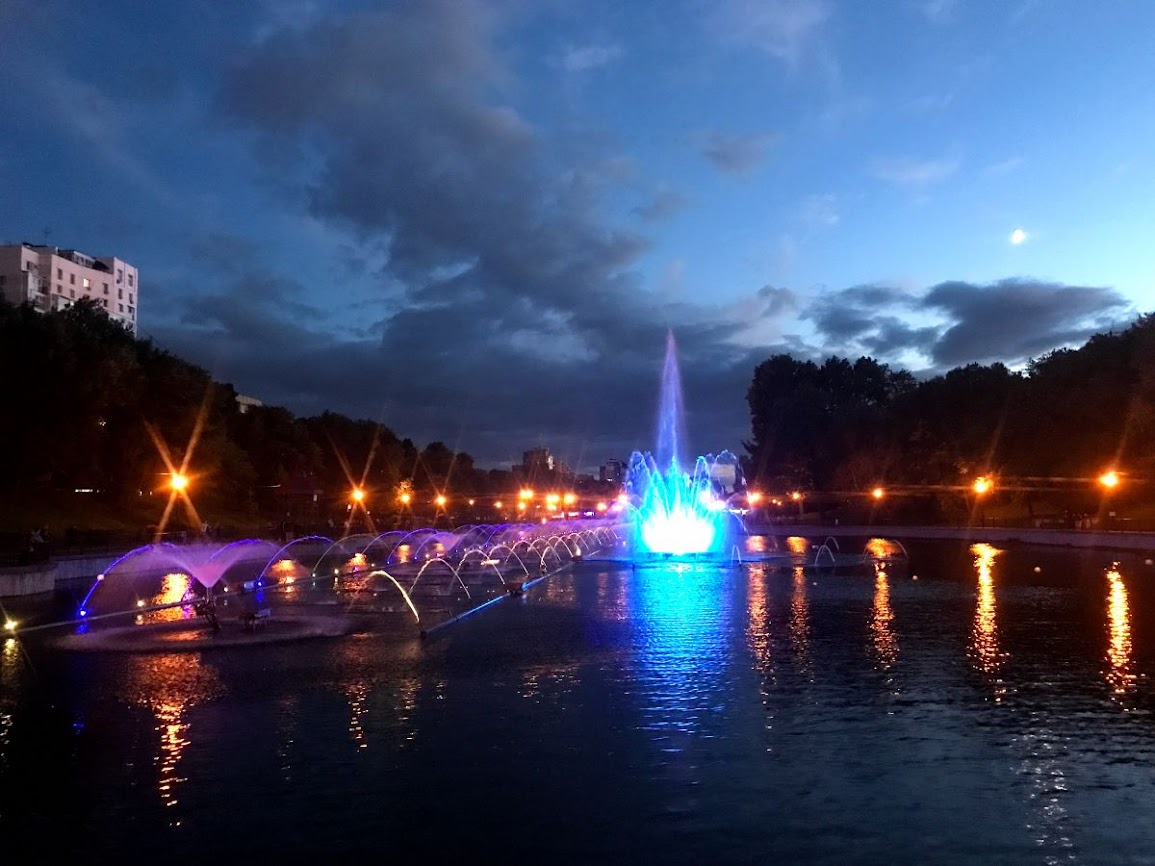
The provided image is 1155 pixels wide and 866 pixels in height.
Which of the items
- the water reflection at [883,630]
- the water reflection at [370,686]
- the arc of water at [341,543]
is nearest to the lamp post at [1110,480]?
the water reflection at [883,630]

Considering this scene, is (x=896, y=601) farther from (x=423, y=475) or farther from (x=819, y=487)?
(x=423, y=475)

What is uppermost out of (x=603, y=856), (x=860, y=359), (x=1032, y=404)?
(x=860, y=359)

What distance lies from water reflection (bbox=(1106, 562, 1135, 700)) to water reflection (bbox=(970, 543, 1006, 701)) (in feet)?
5.35

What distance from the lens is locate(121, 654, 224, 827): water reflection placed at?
1027 centimetres

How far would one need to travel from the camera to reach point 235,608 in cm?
2530

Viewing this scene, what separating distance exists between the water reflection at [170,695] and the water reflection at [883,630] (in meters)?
10.6

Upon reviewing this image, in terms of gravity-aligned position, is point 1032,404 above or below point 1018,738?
above

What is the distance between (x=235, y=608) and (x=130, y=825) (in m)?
17.1

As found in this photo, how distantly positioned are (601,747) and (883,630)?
1128 cm

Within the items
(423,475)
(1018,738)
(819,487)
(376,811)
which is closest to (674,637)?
(1018,738)

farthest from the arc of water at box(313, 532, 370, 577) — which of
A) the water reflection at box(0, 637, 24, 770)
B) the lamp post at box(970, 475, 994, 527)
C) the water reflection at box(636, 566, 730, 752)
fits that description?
the lamp post at box(970, 475, 994, 527)

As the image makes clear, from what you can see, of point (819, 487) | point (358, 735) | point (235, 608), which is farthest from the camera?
point (819, 487)

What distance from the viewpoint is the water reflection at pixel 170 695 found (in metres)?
10.3

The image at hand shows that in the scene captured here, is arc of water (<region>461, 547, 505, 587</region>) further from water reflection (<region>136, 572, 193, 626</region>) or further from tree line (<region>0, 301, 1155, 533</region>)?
tree line (<region>0, 301, 1155, 533</region>)
